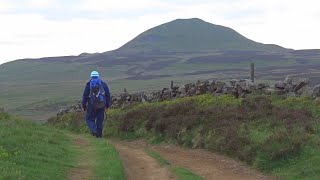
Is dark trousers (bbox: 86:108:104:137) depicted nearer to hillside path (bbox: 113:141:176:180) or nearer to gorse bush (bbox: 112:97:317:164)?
gorse bush (bbox: 112:97:317:164)

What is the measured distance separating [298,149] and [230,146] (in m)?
2.62

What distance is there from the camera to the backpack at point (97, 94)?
2073 centimetres

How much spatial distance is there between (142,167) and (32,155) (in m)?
2.90

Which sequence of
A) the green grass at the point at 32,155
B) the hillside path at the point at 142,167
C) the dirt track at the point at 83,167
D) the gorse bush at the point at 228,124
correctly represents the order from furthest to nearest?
the gorse bush at the point at 228,124
the hillside path at the point at 142,167
the dirt track at the point at 83,167
the green grass at the point at 32,155

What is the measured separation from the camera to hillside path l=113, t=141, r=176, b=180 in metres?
14.2

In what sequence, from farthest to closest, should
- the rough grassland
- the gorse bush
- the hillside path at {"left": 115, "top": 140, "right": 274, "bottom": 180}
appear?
the gorse bush
the rough grassland
the hillside path at {"left": 115, "top": 140, "right": 274, "bottom": 180}

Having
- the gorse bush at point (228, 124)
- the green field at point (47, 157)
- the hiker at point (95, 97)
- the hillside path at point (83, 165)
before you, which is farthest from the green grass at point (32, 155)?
the gorse bush at point (228, 124)

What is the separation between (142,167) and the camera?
51.1ft

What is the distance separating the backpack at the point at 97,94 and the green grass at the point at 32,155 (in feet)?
6.04

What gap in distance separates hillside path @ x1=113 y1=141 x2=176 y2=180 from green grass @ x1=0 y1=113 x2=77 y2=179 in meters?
1.50

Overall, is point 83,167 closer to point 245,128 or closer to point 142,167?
point 142,167

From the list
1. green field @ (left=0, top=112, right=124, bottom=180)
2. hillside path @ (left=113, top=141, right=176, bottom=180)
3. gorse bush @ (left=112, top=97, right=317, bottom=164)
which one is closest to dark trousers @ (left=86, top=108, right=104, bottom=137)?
green field @ (left=0, top=112, right=124, bottom=180)

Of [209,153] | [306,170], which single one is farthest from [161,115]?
[306,170]

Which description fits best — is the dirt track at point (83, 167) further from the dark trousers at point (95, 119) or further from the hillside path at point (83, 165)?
the dark trousers at point (95, 119)
